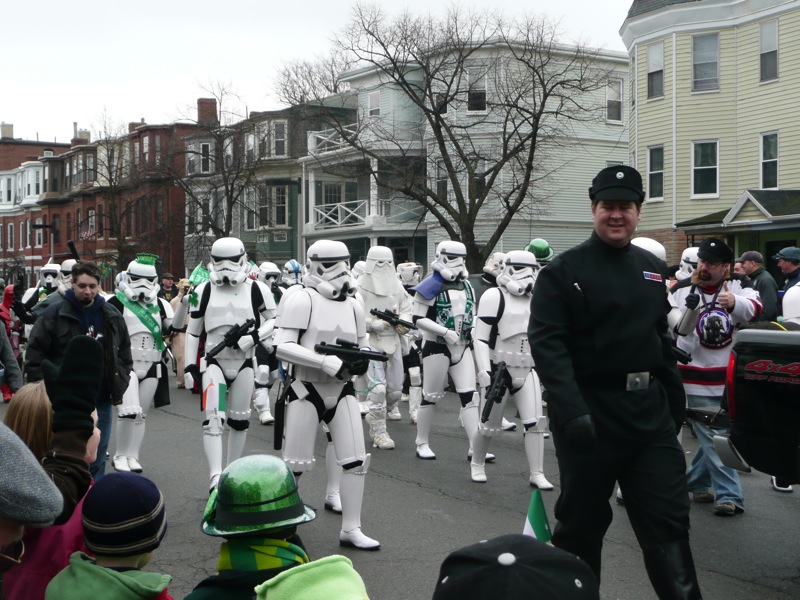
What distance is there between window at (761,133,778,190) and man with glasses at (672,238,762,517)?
67.9 feet

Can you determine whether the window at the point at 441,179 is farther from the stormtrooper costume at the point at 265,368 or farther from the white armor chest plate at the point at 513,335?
the white armor chest plate at the point at 513,335

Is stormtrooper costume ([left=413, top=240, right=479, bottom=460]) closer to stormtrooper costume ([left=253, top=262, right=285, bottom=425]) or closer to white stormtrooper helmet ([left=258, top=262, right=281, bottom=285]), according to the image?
stormtrooper costume ([left=253, top=262, right=285, bottom=425])

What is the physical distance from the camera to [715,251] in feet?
24.1

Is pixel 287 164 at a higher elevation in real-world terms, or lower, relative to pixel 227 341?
higher

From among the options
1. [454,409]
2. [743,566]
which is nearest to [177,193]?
[454,409]

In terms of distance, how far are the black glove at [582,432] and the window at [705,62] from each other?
26131 mm

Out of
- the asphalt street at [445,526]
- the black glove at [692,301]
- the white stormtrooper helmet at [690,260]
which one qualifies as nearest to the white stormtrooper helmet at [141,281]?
the asphalt street at [445,526]

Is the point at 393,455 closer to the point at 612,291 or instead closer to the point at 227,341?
the point at 227,341

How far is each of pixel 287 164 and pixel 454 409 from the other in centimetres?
3508

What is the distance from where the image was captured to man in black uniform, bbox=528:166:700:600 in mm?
4477

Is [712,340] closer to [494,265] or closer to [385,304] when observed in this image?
[494,265]

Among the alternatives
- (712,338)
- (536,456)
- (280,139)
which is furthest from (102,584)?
(280,139)

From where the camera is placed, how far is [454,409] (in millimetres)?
14586

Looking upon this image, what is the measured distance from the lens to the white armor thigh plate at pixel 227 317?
8500 millimetres
